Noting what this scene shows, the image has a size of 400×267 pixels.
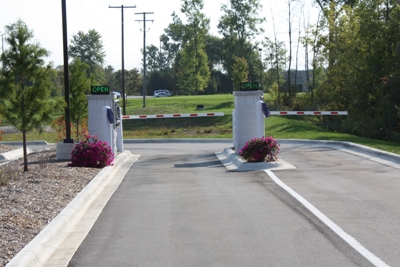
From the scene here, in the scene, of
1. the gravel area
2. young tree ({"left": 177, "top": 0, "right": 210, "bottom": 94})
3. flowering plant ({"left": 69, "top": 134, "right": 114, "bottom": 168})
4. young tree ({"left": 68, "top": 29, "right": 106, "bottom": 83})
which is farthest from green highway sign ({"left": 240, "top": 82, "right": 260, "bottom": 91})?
young tree ({"left": 68, "top": 29, "right": 106, "bottom": 83})

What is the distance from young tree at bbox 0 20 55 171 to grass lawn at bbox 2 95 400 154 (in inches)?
432

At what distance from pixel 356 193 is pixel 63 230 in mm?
6005

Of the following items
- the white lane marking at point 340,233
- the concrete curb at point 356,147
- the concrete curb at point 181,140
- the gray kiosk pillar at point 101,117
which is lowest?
the concrete curb at point 181,140

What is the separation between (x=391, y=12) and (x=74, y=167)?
25366 mm

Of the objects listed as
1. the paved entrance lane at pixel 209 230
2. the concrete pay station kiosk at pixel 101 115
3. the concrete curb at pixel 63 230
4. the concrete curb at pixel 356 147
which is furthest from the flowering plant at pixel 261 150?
the concrete pay station kiosk at pixel 101 115

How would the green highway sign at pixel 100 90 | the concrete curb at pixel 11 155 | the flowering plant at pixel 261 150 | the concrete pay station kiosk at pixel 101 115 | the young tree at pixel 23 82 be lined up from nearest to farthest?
the young tree at pixel 23 82
the flowering plant at pixel 261 150
the concrete pay station kiosk at pixel 101 115
the green highway sign at pixel 100 90
the concrete curb at pixel 11 155

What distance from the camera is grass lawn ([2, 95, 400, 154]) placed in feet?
99.0

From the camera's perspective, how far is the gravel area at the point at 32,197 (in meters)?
8.52

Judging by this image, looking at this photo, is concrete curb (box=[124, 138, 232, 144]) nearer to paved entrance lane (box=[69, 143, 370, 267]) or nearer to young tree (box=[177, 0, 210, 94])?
paved entrance lane (box=[69, 143, 370, 267])

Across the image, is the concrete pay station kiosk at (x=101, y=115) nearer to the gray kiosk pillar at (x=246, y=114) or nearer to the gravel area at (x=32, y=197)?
the gravel area at (x=32, y=197)

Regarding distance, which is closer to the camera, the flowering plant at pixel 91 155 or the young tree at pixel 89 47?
the flowering plant at pixel 91 155

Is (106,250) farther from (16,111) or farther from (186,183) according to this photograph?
(16,111)

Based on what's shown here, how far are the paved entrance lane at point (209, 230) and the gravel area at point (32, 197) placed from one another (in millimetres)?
809

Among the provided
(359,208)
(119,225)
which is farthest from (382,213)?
(119,225)
